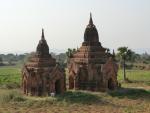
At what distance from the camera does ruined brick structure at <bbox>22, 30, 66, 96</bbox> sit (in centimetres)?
2947

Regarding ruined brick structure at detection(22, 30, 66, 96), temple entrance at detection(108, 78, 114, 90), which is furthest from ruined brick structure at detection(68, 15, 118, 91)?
ruined brick structure at detection(22, 30, 66, 96)

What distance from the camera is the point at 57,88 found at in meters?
30.9

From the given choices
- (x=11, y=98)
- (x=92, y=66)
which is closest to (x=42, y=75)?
(x=11, y=98)

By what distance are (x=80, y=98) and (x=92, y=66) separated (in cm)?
405

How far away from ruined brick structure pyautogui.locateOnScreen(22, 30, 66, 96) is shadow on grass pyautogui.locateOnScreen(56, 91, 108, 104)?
138 centimetres

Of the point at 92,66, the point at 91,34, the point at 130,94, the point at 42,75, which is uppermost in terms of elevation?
the point at 91,34

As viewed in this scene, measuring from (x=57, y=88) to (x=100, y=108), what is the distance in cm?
621

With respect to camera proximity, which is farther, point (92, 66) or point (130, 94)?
point (92, 66)

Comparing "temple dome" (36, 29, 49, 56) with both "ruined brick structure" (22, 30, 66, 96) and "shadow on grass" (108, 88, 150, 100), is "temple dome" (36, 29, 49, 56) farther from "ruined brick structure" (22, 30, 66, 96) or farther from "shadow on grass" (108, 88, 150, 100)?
"shadow on grass" (108, 88, 150, 100)

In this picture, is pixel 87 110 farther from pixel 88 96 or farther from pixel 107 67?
pixel 107 67

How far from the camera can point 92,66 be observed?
103 ft

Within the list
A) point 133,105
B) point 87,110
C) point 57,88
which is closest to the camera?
point 87,110

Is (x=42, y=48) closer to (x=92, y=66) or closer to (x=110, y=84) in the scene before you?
(x=92, y=66)

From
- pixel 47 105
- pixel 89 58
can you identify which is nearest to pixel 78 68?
pixel 89 58
